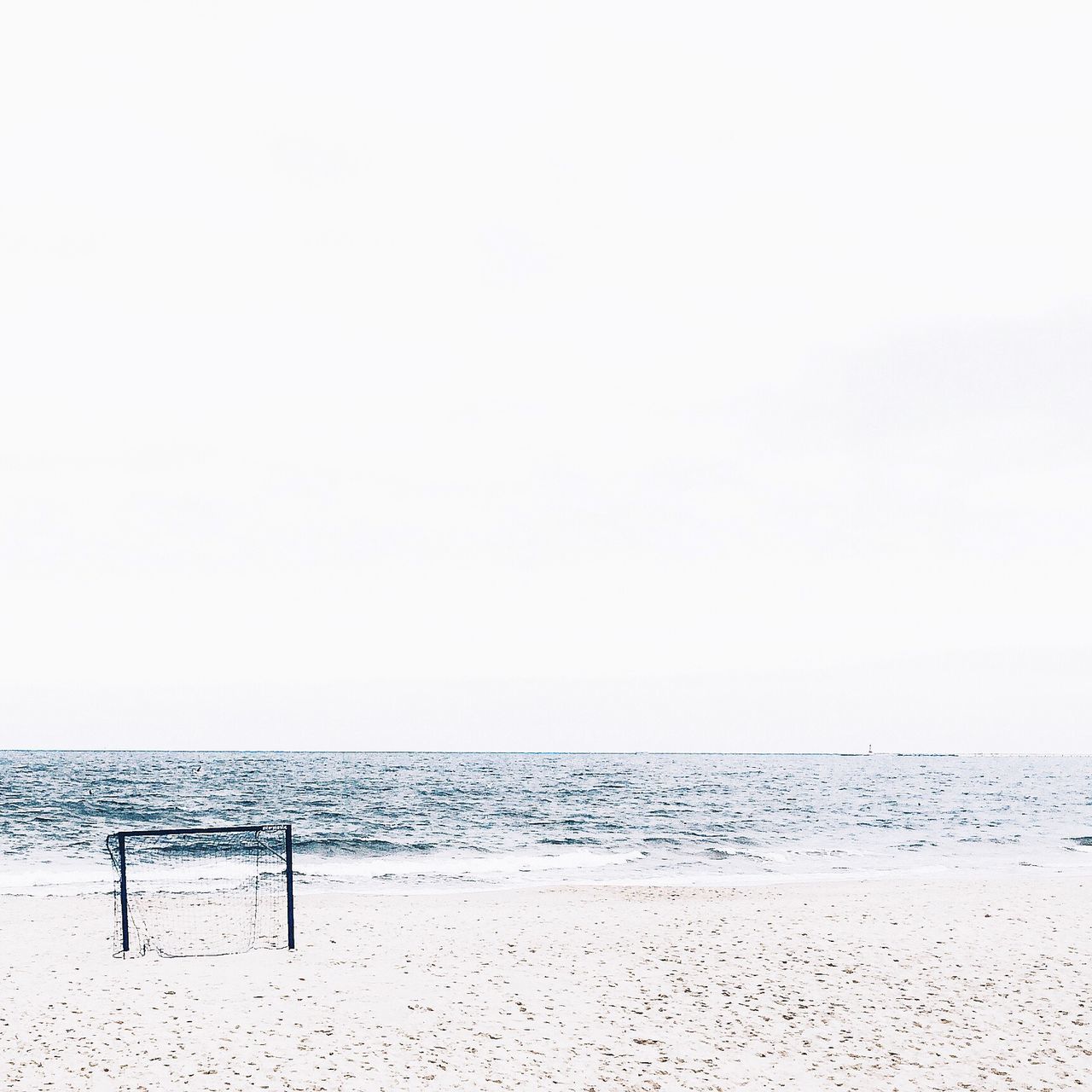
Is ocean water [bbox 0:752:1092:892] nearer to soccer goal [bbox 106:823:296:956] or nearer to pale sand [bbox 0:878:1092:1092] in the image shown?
soccer goal [bbox 106:823:296:956]

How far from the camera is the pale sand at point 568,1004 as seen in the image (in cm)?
921

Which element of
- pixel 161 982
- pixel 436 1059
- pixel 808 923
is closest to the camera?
pixel 436 1059

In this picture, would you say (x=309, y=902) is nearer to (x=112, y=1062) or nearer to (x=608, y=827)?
(x=112, y=1062)

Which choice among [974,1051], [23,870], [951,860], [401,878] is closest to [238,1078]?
[974,1051]

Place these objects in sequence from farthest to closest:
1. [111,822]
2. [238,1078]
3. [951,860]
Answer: [111,822]
[951,860]
[238,1078]

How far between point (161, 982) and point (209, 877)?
1308 cm

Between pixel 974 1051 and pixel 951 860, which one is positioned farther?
pixel 951 860

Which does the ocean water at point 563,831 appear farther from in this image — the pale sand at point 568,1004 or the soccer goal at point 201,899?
the pale sand at point 568,1004

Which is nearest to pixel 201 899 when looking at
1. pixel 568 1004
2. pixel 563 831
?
pixel 568 1004

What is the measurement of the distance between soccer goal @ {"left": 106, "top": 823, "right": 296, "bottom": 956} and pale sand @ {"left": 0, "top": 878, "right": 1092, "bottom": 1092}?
0.69m

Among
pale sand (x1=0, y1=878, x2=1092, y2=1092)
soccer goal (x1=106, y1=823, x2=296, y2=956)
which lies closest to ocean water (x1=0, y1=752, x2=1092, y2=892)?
soccer goal (x1=106, y1=823, x2=296, y2=956)

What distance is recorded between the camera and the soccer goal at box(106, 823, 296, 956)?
48.1ft

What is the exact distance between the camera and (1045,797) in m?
73.9

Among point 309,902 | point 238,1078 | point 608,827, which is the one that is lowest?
point 608,827
